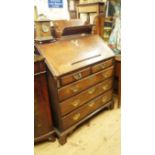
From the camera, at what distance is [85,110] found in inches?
→ 74.8

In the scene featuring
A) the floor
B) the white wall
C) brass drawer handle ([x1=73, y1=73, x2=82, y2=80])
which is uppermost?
the white wall

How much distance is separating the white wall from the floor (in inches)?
51.3

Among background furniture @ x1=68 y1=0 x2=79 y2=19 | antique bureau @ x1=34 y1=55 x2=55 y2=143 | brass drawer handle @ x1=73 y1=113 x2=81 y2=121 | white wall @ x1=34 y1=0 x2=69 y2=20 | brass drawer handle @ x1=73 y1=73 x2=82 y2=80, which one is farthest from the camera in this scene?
background furniture @ x1=68 y1=0 x2=79 y2=19

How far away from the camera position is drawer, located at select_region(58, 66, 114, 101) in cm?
160

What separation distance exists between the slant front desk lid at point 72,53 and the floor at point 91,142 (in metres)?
0.71

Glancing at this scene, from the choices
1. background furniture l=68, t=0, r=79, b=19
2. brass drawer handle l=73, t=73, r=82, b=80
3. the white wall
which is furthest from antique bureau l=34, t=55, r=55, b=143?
background furniture l=68, t=0, r=79, b=19

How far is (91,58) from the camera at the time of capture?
72.7 inches

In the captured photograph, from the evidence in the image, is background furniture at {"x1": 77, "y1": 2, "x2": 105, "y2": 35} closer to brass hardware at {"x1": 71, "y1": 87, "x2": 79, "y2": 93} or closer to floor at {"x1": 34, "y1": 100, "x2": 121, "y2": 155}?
brass hardware at {"x1": 71, "y1": 87, "x2": 79, "y2": 93}

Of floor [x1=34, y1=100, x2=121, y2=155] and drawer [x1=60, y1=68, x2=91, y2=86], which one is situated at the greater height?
drawer [x1=60, y1=68, x2=91, y2=86]

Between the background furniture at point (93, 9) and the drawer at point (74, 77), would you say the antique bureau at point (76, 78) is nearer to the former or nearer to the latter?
the drawer at point (74, 77)
